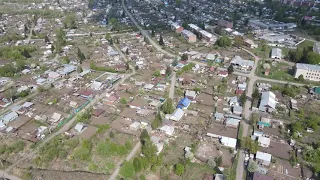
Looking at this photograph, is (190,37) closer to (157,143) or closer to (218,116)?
(218,116)

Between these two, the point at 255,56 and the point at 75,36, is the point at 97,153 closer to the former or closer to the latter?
the point at 255,56

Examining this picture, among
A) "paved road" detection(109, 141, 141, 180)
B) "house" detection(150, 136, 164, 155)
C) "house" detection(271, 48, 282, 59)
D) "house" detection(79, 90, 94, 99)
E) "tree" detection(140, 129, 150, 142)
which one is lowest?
"house" detection(271, 48, 282, 59)

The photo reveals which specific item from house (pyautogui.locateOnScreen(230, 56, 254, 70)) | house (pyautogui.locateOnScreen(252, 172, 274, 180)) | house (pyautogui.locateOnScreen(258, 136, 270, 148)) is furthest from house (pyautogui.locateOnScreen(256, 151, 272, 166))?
house (pyautogui.locateOnScreen(230, 56, 254, 70))

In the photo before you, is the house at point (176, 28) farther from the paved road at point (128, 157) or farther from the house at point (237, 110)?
the paved road at point (128, 157)

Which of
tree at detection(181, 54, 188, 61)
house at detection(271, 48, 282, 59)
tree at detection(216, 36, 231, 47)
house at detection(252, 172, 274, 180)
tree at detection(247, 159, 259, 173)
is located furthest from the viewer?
tree at detection(216, 36, 231, 47)

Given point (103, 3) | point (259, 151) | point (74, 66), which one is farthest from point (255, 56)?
point (103, 3)

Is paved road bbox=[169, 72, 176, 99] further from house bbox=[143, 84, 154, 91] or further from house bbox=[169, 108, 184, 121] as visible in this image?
house bbox=[169, 108, 184, 121]

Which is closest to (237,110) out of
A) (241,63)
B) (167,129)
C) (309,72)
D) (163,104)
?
(163,104)
